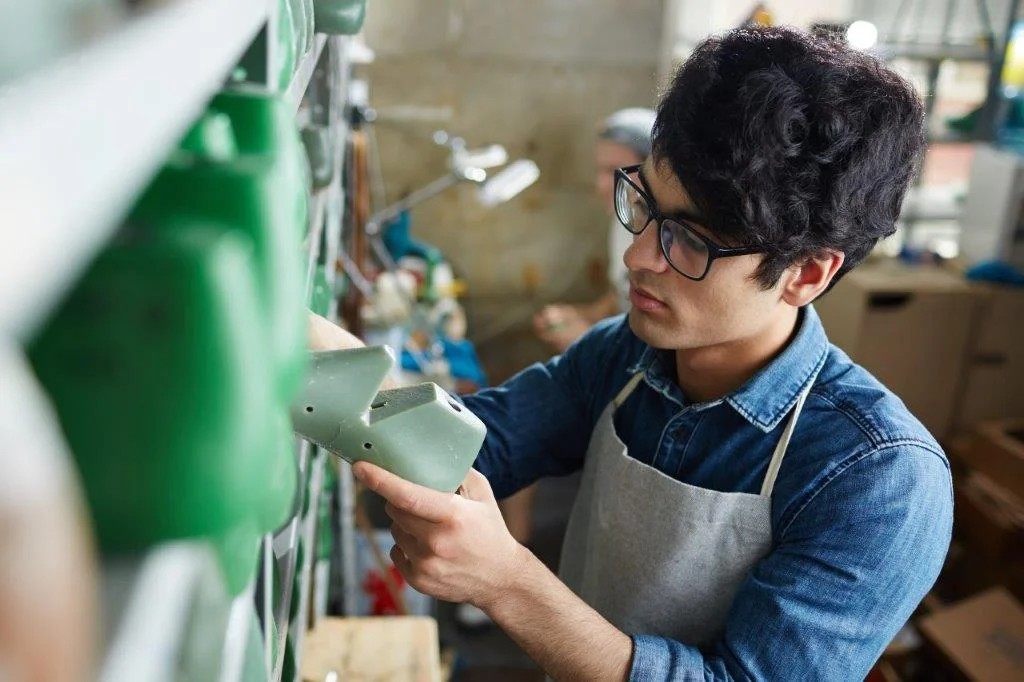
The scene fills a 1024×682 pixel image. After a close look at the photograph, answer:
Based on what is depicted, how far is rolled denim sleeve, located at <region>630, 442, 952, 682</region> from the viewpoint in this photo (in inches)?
41.3

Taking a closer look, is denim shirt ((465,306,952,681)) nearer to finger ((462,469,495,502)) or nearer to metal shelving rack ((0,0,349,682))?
finger ((462,469,495,502))

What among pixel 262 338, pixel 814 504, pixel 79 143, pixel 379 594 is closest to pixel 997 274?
pixel 379 594

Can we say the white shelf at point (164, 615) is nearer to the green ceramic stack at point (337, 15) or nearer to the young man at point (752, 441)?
the young man at point (752, 441)

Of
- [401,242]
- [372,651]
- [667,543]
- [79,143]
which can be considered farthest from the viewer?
[401,242]

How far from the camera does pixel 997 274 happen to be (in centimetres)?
365

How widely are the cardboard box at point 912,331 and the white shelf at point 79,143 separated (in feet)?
11.7

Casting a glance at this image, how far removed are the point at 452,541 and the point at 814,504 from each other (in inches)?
18.9

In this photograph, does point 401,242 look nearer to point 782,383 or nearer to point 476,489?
point 782,383

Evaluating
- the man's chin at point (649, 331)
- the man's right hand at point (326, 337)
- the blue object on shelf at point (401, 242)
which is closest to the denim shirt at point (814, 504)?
the man's chin at point (649, 331)

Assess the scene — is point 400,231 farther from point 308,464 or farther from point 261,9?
point 261,9

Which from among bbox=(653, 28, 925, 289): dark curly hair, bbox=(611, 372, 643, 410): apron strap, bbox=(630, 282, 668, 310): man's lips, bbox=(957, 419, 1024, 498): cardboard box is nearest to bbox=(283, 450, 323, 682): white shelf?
bbox=(611, 372, 643, 410): apron strap

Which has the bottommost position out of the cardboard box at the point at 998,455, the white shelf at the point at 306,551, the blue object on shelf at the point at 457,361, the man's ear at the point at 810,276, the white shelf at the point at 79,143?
the cardboard box at the point at 998,455

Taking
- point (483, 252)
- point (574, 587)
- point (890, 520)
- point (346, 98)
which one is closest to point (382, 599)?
point (574, 587)

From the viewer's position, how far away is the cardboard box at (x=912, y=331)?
3576mm
